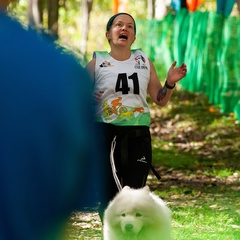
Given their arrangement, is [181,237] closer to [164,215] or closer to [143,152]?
[143,152]

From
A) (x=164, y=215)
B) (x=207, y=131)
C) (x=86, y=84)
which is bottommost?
(x=207, y=131)

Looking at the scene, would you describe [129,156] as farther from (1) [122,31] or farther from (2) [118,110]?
(1) [122,31]

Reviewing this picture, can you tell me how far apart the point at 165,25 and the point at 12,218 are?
13.4 metres

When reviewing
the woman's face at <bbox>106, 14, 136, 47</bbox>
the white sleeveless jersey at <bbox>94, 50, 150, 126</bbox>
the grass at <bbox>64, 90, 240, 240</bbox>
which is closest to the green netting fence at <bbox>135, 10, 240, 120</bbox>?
the grass at <bbox>64, 90, 240, 240</bbox>

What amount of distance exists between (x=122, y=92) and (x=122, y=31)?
19.3 inches

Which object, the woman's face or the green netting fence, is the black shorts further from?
the green netting fence

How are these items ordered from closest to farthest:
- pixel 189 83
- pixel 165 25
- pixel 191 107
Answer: pixel 189 83 < pixel 165 25 < pixel 191 107

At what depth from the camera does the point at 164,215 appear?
4293 millimetres

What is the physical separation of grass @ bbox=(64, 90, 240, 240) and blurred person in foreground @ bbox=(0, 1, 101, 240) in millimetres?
163

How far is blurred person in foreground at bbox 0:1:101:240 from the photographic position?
6.55 ft

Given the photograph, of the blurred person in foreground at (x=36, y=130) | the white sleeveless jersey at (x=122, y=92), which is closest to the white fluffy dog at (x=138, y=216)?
the white sleeveless jersey at (x=122, y=92)

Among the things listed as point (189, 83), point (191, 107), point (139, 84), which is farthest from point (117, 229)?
point (191, 107)

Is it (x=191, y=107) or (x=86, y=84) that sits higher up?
(x=86, y=84)

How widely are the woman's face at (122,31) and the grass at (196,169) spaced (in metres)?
1.27
